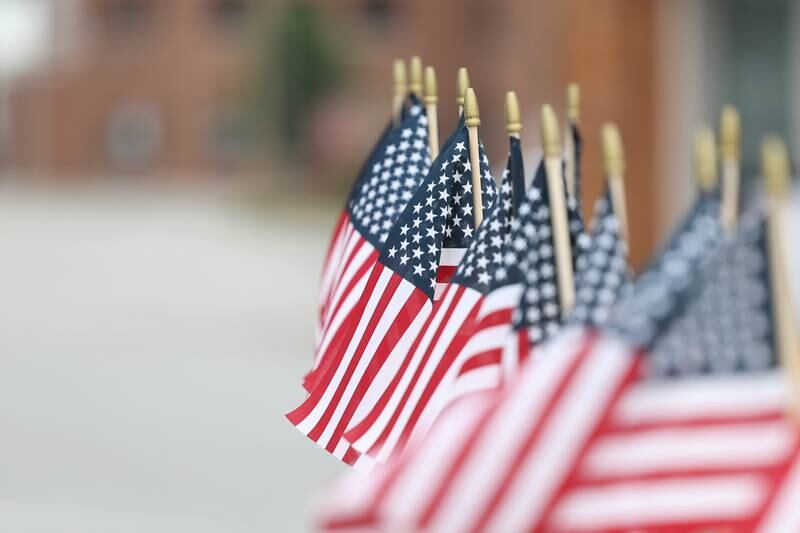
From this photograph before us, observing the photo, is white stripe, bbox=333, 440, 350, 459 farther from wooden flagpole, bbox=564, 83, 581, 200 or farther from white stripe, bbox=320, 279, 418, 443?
wooden flagpole, bbox=564, 83, 581, 200

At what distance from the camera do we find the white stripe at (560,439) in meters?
2.66

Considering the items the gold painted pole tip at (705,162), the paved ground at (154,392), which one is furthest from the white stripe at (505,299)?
the paved ground at (154,392)

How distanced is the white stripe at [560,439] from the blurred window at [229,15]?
2116 inches

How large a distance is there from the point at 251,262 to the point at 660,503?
2104 centimetres

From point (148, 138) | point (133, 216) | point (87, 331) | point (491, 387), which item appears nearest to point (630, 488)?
point (491, 387)

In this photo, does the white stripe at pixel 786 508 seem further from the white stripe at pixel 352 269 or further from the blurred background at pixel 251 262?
the blurred background at pixel 251 262

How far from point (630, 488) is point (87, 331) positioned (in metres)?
12.6

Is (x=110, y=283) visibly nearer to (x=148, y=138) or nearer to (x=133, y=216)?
(x=133, y=216)

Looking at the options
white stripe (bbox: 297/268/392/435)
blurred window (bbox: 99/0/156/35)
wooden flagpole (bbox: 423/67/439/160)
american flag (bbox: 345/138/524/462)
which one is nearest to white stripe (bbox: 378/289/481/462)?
american flag (bbox: 345/138/524/462)

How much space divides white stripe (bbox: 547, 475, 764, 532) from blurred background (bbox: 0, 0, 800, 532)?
4.60 meters

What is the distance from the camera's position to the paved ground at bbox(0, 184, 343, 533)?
7.64 metres

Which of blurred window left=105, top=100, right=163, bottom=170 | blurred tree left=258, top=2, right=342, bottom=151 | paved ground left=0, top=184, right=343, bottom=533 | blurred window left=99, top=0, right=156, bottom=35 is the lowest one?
blurred window left=105, top=100, right=163, bottom=170

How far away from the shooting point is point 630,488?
2.71m

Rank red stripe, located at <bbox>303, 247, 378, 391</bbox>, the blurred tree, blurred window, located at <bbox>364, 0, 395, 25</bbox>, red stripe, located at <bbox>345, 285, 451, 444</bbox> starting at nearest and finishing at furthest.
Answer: red stripe, located at <bbox>345, 285, 451, 444</bbox> < red stripe, located at <bbox>303, 247, 378, 391</bbox> < the blurred tree < blurred window, located at <bbox>364, 0, 395, 25</bbox>
